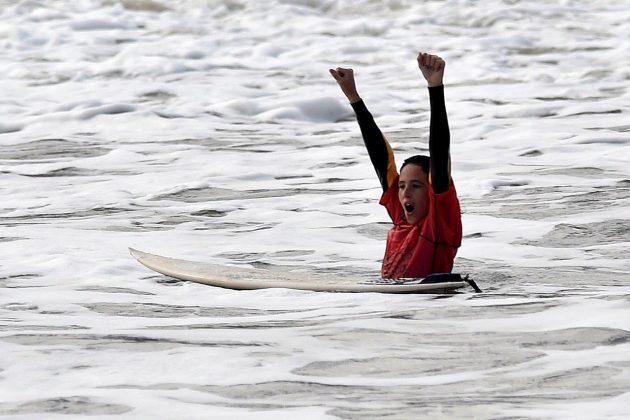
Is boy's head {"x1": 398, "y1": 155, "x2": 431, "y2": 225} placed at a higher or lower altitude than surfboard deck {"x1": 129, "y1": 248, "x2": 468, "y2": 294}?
higher

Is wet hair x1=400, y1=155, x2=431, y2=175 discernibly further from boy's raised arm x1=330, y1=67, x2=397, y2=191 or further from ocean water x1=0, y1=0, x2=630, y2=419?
ocean water x1=0, y1=0, x2=630, y2=419

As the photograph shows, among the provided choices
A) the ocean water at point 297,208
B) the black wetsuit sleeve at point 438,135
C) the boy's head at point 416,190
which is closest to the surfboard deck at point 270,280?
the ocean water at point 297,208

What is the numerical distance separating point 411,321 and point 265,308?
734 mm

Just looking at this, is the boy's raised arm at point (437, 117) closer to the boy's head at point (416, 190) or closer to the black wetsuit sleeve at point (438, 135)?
the black wetsuit sleeve at point (438, 135)

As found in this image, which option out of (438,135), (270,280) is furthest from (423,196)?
(270,280)

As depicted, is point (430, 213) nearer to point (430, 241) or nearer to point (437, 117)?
point (430, 241)

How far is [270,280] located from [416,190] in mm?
756

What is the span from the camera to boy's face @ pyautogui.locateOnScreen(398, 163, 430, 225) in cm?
555

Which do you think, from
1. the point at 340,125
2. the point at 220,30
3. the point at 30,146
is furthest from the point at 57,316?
the point at 220,30

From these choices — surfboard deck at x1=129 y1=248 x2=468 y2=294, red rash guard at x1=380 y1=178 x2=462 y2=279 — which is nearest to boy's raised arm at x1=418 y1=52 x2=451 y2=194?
red rash guard at x1=380 y1=178 x2=462 y2=279

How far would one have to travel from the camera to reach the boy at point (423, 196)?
530 centimetres

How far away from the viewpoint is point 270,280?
5.67 metres

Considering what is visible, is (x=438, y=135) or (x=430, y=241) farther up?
(x=438, y=135)

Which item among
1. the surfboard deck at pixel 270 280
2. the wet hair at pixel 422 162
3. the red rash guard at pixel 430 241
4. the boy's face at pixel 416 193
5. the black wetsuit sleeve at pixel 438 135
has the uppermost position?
the black wetsuit sleeve at pixel 438 135
